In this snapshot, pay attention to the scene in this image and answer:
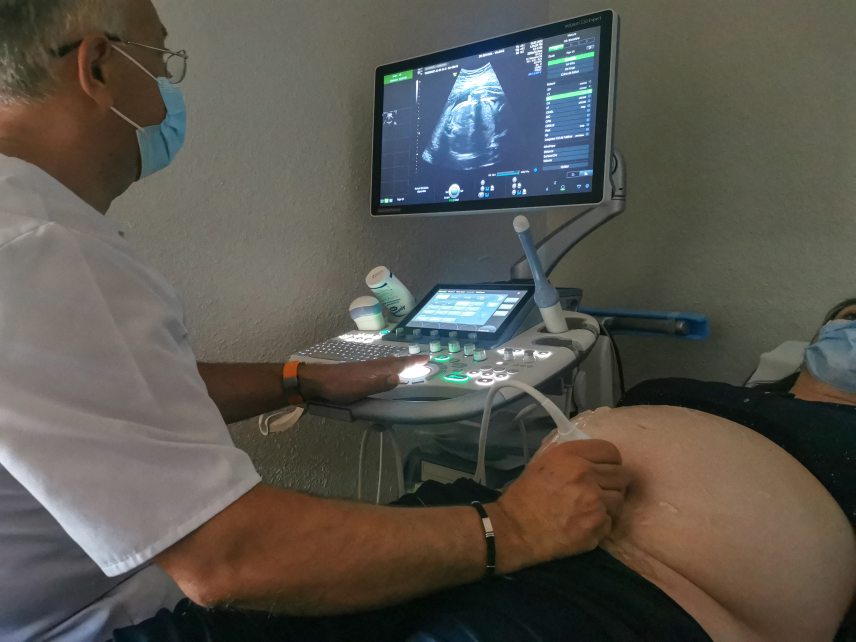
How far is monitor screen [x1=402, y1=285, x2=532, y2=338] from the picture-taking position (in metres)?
1.04

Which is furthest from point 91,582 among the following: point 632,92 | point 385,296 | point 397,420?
point 632,92

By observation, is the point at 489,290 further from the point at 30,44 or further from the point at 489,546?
the point at 30,44

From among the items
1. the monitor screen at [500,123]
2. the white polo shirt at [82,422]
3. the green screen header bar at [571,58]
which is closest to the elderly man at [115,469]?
the white polo shirt at [82,422]

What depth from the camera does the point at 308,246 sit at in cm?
129

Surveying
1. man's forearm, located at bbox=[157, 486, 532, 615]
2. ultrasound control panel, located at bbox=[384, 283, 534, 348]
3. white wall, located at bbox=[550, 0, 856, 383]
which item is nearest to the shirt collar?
man's forearm, located at bbox=[157, 486, 532, 615]

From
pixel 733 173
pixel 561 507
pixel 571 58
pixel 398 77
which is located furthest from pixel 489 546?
pixel 733 173

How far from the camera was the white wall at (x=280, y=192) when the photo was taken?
1106 mm

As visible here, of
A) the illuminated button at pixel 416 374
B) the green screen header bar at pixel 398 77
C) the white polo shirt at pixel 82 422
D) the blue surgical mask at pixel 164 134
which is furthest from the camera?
the green screen header bar at pixel 398 77

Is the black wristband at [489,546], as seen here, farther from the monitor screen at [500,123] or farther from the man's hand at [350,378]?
the monitor screen at [500,123]

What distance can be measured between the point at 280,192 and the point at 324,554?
90 centimetres

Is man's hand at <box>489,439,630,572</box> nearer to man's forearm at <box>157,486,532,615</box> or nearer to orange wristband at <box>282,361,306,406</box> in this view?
man's forearm at <box>157,486,532,615</box>

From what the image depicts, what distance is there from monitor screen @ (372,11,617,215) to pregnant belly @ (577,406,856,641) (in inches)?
21.9

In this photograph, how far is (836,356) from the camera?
0.96m

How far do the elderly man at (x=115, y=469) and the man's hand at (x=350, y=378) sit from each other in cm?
34
